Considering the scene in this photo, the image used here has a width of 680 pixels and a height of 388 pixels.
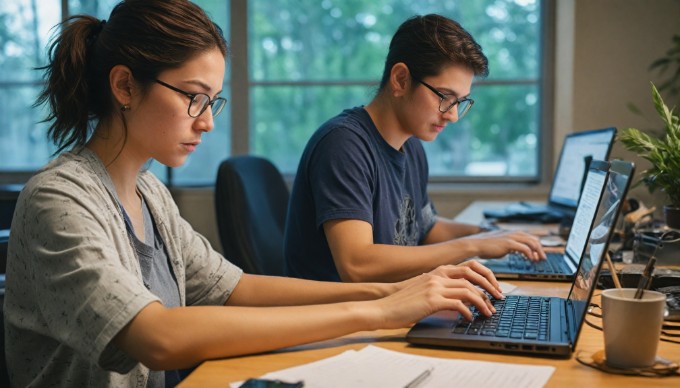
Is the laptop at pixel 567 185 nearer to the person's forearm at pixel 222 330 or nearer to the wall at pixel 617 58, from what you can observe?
the wall at pixel 617 58

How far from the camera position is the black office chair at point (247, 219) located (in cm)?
206

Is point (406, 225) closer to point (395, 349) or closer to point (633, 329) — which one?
point (395, 349)

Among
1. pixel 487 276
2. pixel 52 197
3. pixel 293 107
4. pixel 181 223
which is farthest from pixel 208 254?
pixel 293 107

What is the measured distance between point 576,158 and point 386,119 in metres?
1.19

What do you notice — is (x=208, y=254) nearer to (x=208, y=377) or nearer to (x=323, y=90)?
(x=208, y=377)

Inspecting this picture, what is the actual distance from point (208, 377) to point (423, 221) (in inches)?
54.5

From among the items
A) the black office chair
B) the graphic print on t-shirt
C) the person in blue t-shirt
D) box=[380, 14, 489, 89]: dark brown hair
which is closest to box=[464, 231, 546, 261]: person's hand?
the person in blue t-shirt

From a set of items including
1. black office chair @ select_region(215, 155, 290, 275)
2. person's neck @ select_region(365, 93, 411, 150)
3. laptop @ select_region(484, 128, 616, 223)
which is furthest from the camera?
laptop @ select_region(484, 128, 616, 223)

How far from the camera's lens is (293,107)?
4.13m

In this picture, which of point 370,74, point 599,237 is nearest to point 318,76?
point 370,74

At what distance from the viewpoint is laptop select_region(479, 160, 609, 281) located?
58.2 inches

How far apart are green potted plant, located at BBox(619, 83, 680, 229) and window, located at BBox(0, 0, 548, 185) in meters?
2.29

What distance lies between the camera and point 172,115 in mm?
1190

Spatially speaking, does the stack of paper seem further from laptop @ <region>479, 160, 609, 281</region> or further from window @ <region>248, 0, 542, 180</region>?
window @ <region>248, 0, 542, 180</region>
